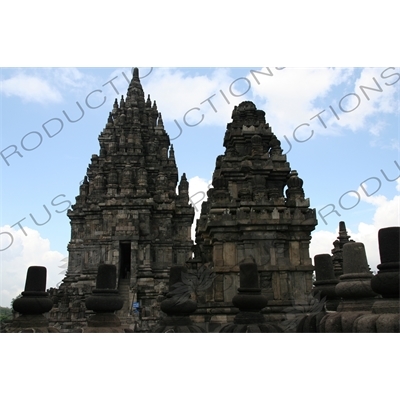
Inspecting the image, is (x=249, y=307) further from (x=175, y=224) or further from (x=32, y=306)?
(x=175, y=224)

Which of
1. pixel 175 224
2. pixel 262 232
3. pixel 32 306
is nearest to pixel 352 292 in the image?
pixel 262 232

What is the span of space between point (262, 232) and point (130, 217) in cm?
1662

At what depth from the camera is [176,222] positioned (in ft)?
103

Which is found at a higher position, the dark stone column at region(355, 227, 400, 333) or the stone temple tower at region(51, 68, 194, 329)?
the stone temple tower at region(51, 68, 194, 329)

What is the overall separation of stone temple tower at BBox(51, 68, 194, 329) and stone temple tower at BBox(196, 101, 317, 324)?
11710 millimetres

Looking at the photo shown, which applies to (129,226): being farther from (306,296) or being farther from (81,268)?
(306,296)

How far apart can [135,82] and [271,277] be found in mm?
29242

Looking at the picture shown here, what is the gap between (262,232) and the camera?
13.0 meters

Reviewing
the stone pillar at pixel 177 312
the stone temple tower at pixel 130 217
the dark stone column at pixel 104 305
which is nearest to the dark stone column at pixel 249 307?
the stone pillar at pixel 177 312

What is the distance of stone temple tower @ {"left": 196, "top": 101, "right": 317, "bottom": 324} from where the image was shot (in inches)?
491

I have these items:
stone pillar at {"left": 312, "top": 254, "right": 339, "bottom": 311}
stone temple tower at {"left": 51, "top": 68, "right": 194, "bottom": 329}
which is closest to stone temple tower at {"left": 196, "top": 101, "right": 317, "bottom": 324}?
stone pillar at {"left": 312, "top": 254, "right": 339, "bottom": 311}

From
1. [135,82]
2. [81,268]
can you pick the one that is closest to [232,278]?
[81,268]

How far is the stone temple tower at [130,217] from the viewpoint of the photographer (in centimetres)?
2688

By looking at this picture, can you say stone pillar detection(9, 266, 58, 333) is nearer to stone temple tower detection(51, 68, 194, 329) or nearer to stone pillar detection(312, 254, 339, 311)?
stone pillar detection(312, 254, 339, 311)
